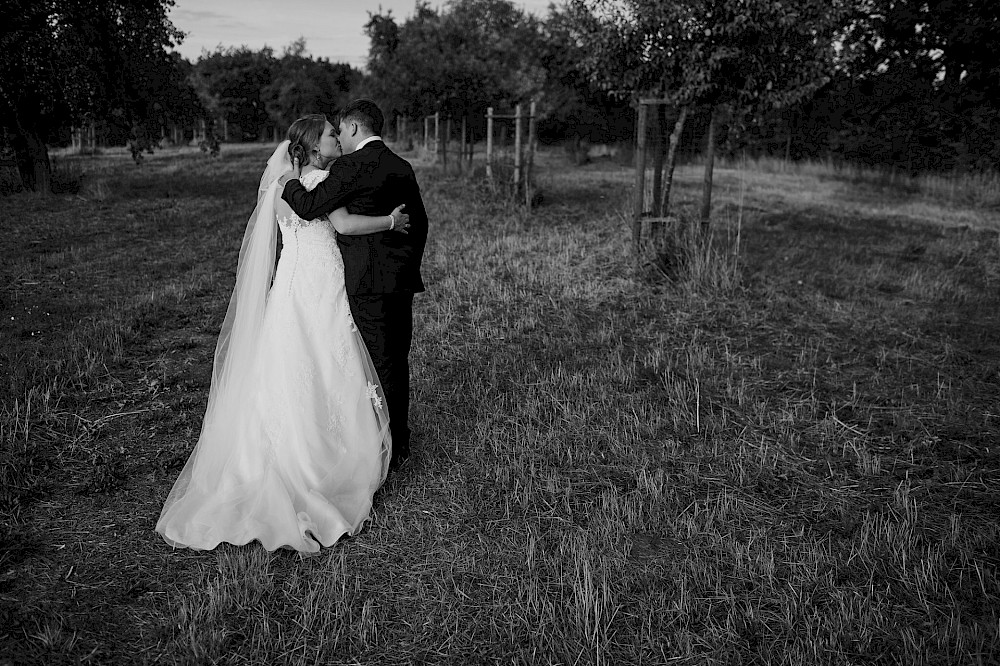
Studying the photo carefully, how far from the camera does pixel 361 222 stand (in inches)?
155

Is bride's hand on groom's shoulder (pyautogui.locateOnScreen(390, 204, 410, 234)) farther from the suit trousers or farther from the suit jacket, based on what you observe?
the suit trousers

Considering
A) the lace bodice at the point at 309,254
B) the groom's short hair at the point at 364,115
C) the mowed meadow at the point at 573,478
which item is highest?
the groom's short hair at the point at 364,115

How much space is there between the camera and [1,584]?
3.27m

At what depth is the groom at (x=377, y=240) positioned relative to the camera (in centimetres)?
385

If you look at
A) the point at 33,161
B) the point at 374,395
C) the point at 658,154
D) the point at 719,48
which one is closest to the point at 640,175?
the point at 658,154

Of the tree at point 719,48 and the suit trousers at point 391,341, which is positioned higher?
the tree at point 719,48

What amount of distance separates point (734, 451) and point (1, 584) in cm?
412

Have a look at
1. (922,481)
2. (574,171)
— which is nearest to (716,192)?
(574,171)

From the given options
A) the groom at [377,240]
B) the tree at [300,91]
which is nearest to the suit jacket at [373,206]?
the groom at [377,240]

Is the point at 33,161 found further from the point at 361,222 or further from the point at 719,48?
the point at 361,222

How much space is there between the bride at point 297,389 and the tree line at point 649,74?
608 cm

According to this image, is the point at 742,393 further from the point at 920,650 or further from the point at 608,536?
the point at 920,650

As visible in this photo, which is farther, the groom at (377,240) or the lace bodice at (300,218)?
the lace bodice at (300,218)

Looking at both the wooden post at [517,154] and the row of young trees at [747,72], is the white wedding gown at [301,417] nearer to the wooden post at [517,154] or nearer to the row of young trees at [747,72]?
the row of young trees at [747,72]
